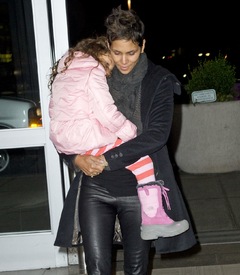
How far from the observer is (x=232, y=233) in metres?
5.63

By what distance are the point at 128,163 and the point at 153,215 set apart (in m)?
0.30

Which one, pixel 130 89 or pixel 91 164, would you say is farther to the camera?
pixel 130 89

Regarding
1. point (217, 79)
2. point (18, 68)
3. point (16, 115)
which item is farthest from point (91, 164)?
point (217, 79)

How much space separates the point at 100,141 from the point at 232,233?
301 cm

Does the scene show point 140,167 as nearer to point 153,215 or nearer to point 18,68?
point 153,215

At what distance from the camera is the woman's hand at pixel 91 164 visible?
2973 mm

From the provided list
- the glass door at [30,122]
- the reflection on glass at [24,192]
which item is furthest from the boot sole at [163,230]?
the reflection on glass at [24,192]

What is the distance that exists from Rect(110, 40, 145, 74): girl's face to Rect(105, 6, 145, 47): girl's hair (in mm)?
26

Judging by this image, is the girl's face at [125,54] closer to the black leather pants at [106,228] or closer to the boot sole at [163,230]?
the black leather pants at [106,228]

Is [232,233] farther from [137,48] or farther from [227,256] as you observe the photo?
[137,48]

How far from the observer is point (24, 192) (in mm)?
5387

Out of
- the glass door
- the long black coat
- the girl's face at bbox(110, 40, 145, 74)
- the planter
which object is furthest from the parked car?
the planter

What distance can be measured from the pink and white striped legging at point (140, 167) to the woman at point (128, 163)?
4 cm

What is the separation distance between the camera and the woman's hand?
2.97 metres
